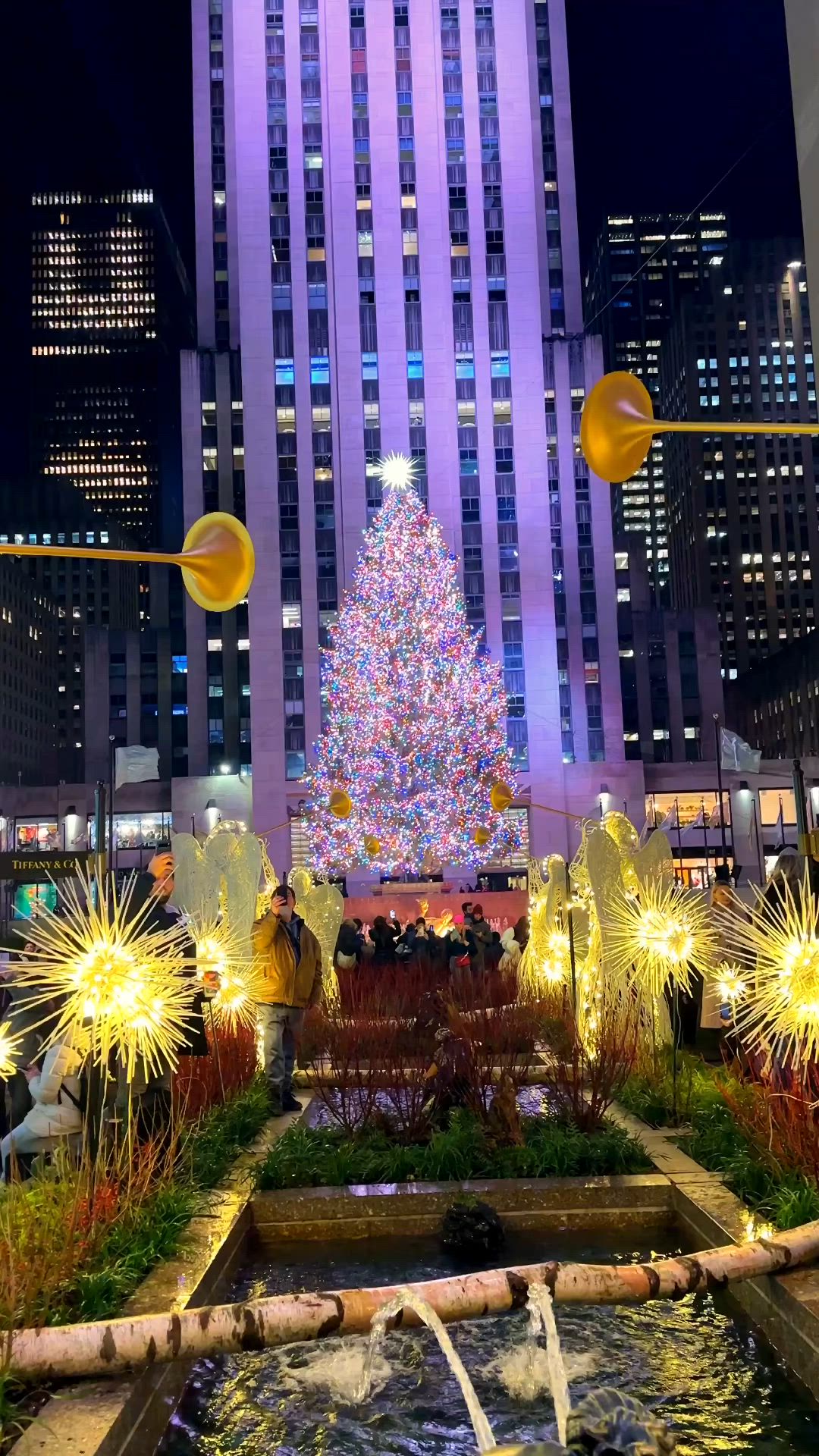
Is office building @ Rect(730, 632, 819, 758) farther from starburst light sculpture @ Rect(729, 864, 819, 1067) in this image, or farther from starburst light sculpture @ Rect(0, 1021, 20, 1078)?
starburst light sculpture @ Rect(0, 1021, 20, 1078)

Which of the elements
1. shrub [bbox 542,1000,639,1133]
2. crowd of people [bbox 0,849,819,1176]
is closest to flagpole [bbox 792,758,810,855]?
crowd of people [bbox 0,849,819,1176]

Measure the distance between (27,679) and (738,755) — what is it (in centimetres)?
8985

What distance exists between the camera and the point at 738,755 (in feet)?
151

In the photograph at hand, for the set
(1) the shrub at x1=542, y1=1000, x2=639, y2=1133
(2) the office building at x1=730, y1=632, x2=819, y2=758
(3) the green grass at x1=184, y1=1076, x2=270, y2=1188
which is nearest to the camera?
(3) the green grass at x1=184, y1=1076, x2=270, y2=1188

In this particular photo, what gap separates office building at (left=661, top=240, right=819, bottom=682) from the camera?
383 feet

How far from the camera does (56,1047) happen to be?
629 cm

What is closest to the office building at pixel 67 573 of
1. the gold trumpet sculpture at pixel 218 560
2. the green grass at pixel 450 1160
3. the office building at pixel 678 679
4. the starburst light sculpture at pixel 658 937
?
the office building at pixel 678 679

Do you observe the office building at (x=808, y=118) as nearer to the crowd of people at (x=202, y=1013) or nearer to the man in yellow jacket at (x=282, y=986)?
the crowd of people at (x=202, y=1013)

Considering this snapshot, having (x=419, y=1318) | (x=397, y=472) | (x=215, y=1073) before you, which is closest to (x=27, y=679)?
(x=397, y=472)

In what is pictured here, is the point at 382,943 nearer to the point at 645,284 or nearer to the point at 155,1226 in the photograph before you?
the point at 155,1226

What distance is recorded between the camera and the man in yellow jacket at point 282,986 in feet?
31.5

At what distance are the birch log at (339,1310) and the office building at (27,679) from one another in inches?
4272

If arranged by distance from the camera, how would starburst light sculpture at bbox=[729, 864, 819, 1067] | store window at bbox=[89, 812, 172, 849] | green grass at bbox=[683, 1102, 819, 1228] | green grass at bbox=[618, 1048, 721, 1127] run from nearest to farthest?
starburst light sculpture at bbox=[729, 864, 819, 1067]
green grass at bbox=[683, 1102, 819, 1228]
green grass at bbox=[618, 1048, 721, 1127]
store window at bbox=[89, 812, 172, 849]

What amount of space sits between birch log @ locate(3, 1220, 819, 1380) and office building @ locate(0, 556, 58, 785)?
4272 inches
